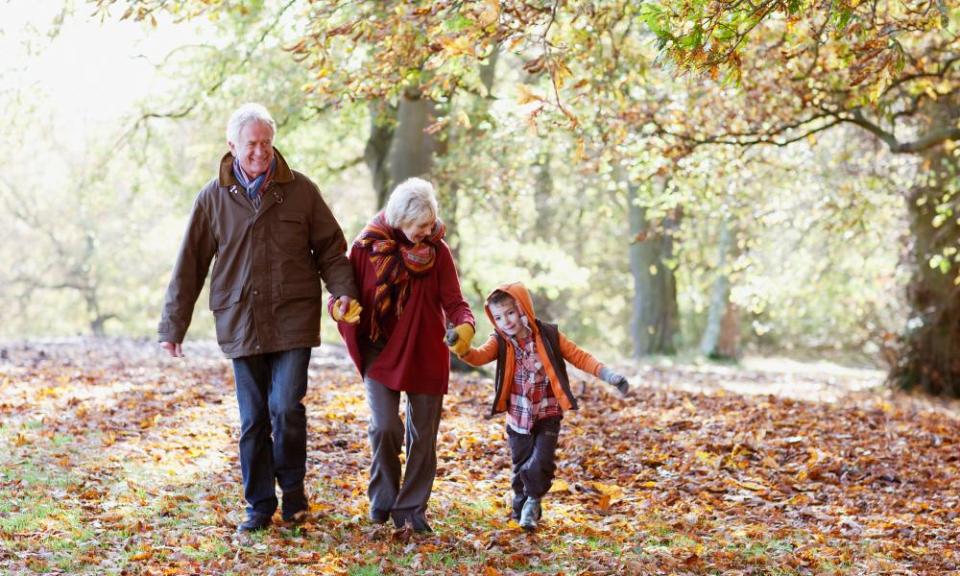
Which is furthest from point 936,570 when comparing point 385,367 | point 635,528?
point 385,367

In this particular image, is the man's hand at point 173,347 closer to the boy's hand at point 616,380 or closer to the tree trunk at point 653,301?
the boy's hand at point 616,380

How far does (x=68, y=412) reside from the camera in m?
9.30

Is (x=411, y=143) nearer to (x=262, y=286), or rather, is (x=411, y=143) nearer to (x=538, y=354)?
(x=538, y=354)

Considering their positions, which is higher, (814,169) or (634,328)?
(814,169)

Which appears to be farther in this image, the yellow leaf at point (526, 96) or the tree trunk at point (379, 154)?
the tree trunk at point (379, 154)

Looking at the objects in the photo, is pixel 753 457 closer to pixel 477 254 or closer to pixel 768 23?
pixel 768 23

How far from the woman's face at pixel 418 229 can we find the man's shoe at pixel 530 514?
1852mm

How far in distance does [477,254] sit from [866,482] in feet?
41.3

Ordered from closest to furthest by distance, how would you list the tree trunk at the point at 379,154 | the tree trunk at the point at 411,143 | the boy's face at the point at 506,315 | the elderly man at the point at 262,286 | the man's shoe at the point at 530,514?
the elderly man at the point at 262,286 → the boy's face at the point at 506,315 → the man's shoe at the point at 530,514 → the tree trunk at the point at 411,143 → the tree trunk at the point at 379,154

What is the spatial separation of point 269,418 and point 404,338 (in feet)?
3.01

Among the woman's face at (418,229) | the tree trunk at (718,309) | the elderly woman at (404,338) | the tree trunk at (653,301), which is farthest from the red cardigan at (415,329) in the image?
the tree trunk at (718,309)

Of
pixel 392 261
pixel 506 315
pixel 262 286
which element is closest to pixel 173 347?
pixel 262 286

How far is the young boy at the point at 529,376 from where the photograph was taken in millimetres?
6234

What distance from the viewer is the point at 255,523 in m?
5.89
